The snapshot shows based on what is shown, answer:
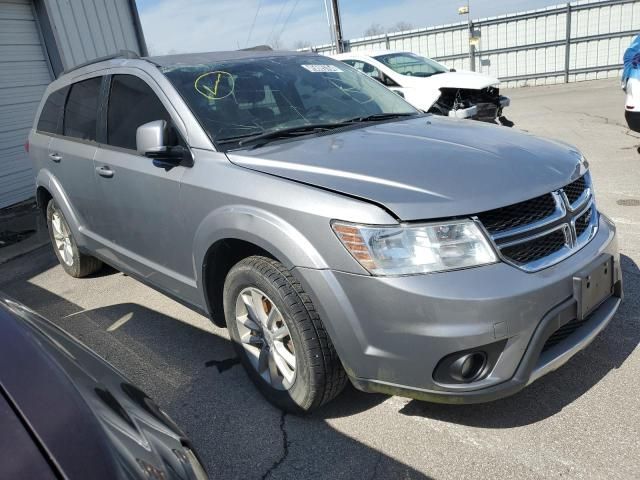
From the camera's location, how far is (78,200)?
161 inches

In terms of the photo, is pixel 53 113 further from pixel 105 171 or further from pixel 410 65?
pixel 410 65

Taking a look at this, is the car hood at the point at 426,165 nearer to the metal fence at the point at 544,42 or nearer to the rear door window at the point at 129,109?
the rear door window at the point at 129,109

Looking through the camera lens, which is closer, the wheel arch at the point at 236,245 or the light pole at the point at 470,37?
the wheel arch at the point at 236,245

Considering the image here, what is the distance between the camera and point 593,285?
2.27 meters

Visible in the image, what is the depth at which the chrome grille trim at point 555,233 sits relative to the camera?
2.09 metres

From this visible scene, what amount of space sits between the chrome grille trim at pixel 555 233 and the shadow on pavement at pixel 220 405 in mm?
974

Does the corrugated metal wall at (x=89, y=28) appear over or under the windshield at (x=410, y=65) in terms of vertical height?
over

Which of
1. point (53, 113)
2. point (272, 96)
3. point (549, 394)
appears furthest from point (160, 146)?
point (53, 113)

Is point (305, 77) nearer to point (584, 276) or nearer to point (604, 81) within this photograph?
point (584, 276)

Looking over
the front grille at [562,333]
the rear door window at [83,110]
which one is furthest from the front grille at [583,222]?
the rear door window at [83,110]

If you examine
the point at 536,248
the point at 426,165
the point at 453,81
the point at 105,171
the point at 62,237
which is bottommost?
the point at 62,237


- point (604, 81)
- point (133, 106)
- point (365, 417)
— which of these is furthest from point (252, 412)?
point (604, 81)

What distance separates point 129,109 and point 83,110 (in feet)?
2.74

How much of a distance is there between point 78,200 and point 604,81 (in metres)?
19.0
